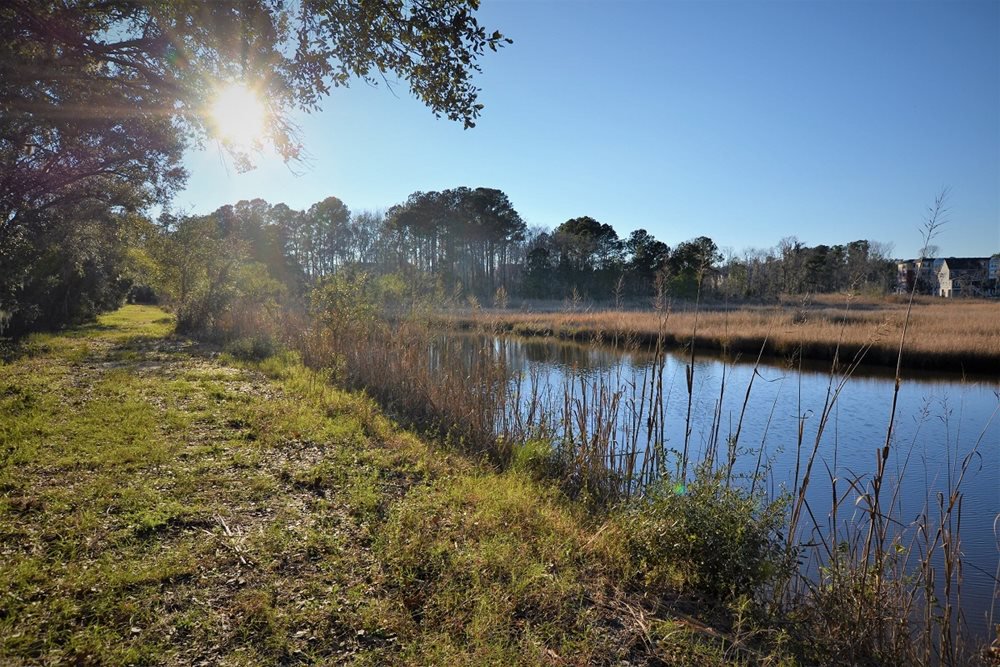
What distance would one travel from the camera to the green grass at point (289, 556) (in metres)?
2.61

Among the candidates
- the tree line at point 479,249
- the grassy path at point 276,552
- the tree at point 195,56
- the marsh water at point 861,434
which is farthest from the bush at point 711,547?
the tree line at point 479,249

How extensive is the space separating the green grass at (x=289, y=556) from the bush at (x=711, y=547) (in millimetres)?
247

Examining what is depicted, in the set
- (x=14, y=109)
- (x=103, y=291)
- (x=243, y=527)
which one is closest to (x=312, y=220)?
(x=103, y=291)

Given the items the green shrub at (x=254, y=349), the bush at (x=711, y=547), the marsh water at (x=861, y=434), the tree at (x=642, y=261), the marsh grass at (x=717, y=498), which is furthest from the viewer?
the tree at (x=642, y=261)

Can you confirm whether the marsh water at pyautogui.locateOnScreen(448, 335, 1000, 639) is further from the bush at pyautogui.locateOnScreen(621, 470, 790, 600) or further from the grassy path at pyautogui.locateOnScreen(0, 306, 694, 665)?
the grassy path at pyautogui.locateOnScreen(0, 306, 694, 665)

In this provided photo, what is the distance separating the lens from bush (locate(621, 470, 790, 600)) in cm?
355

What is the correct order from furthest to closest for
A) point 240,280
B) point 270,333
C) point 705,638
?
point 240,280 → point 270,333 → point 705,638

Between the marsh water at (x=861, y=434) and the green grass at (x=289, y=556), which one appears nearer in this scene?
the green grass at (x=289, y=556)

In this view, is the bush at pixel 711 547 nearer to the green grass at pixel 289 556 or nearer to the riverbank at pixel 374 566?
the riverbank at pixel 374 566

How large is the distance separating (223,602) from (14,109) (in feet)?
21.5

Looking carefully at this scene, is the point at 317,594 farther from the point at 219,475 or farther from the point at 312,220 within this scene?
the point at 312,220

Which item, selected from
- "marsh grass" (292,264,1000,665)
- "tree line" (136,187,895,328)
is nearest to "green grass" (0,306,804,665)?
"marsh grass" (292,264,1000,665)

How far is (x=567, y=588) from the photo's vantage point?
3.30m

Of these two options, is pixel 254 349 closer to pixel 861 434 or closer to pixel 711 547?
pixel 711 547
